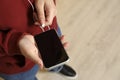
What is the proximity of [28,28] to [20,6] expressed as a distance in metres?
0.07

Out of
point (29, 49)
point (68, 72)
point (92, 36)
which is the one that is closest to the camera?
point (29, 49)

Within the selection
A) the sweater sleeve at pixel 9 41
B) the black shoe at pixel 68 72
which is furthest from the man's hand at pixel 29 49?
the black shoe at pixel 68 72

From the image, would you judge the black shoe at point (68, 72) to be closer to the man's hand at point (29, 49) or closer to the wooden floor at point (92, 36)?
the wooden floor at point (92, 36)

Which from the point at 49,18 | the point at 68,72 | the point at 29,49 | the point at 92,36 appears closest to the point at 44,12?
the point at 49,18

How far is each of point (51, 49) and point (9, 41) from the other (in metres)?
0.11

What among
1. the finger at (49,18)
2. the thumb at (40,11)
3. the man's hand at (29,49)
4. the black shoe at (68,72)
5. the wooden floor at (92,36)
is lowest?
the black shoe at (68,72)

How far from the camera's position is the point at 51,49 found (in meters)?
0.61

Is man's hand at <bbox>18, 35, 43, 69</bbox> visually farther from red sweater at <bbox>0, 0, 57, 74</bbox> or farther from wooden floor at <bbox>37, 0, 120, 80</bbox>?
wooden floor at <bbox>37, 0, 120, 80</bbox>

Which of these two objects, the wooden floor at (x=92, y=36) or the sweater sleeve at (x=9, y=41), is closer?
the sweater sleeve at (x=9, y=41)

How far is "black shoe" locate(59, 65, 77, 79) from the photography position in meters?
1.06

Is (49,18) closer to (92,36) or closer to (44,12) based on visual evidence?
(44,12)

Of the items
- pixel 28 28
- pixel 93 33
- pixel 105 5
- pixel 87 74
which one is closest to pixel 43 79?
pixel 87 74

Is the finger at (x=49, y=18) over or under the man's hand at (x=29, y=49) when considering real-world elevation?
over

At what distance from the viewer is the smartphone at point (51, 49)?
58cm
